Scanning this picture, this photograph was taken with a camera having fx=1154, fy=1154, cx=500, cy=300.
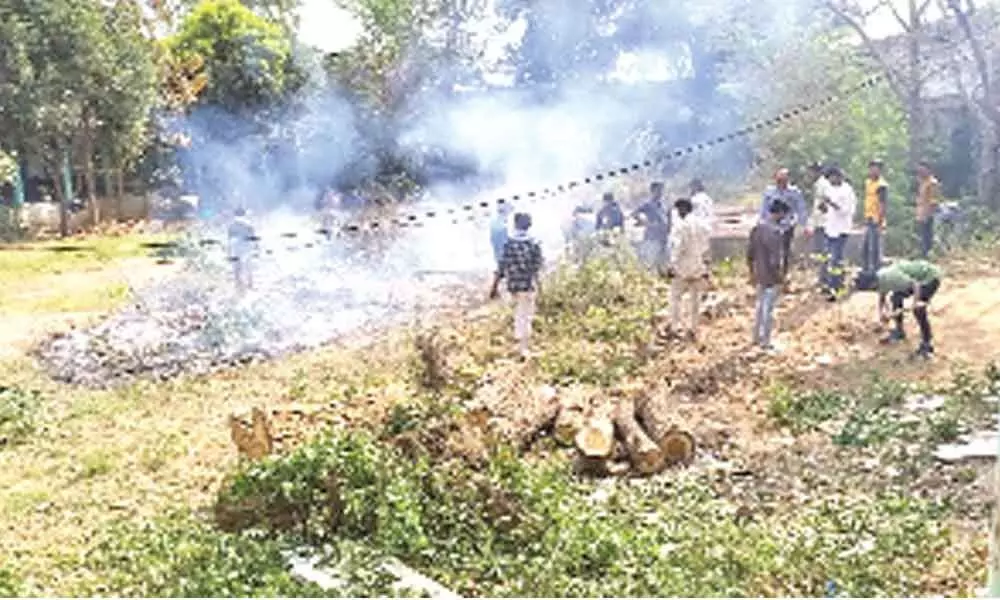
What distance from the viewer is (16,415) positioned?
8.84 m

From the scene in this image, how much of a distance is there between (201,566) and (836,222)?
8351mm

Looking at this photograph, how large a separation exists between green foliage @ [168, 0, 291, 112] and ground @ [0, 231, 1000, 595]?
1464 centimetres

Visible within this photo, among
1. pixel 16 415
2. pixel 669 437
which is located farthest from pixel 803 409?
pixel 16 415

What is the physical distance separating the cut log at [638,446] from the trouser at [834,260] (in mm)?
5164

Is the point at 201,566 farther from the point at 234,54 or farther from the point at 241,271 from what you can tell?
the point at 234,54

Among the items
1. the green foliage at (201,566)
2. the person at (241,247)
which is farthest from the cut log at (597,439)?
the person at (241,247)

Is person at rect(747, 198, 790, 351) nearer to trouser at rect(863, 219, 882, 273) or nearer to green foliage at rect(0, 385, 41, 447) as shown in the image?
trouser at rect(863, 219, 882, 273)

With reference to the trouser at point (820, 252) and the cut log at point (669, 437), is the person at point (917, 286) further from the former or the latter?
the cut log at point (669, 437)

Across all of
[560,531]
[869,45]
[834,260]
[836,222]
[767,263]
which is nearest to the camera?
[560,531]

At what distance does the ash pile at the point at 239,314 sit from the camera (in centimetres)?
1123

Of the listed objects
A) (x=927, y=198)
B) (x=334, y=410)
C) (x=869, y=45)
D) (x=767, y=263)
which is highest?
(x=869, y=45)

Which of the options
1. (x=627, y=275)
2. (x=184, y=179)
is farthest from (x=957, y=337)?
(x=184, y=179)

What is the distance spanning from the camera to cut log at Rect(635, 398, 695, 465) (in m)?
7.35

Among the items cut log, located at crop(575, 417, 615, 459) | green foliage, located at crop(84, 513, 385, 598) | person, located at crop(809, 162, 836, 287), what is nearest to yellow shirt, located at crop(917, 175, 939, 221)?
person, located at crop(809, 162, 836, 287)
